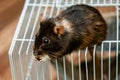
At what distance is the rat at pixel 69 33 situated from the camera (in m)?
1.03

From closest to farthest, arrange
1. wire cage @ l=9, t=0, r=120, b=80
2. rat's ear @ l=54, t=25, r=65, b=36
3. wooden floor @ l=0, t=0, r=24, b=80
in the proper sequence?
rat's ear @ l=54, t=25, r=65, b=36 < wire cage @ l=9, t=0, r=120, b=80 < wooden floor @ l=0, t=0, r=24, b=80

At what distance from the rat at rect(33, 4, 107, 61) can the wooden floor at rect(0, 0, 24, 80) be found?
64 cm

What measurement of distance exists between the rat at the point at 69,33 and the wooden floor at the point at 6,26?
25.3 inches

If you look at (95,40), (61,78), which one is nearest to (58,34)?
(95,40)

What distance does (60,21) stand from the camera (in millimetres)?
1075

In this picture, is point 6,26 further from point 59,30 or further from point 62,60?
point 59,30

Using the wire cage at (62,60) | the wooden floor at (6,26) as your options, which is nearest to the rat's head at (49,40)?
the wire cage at (62,60)

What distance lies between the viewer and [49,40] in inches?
40.6

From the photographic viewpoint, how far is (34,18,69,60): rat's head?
103 cm

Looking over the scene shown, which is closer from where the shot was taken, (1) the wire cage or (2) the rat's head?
(2) the rat's head

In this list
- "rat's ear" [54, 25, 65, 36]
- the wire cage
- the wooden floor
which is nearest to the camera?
"rat's ear" [54, 25, 65, 36]

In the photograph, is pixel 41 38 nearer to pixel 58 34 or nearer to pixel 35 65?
pixel 58 34

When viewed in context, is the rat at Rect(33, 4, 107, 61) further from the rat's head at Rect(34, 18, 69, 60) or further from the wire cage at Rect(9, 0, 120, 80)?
the wire cage at Rect(9, 0, 120, 80)

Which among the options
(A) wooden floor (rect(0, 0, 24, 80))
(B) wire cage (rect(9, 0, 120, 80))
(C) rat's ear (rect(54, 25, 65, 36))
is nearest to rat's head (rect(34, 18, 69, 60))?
(C) rat's ear (rect(54, 25, 65, 36))
